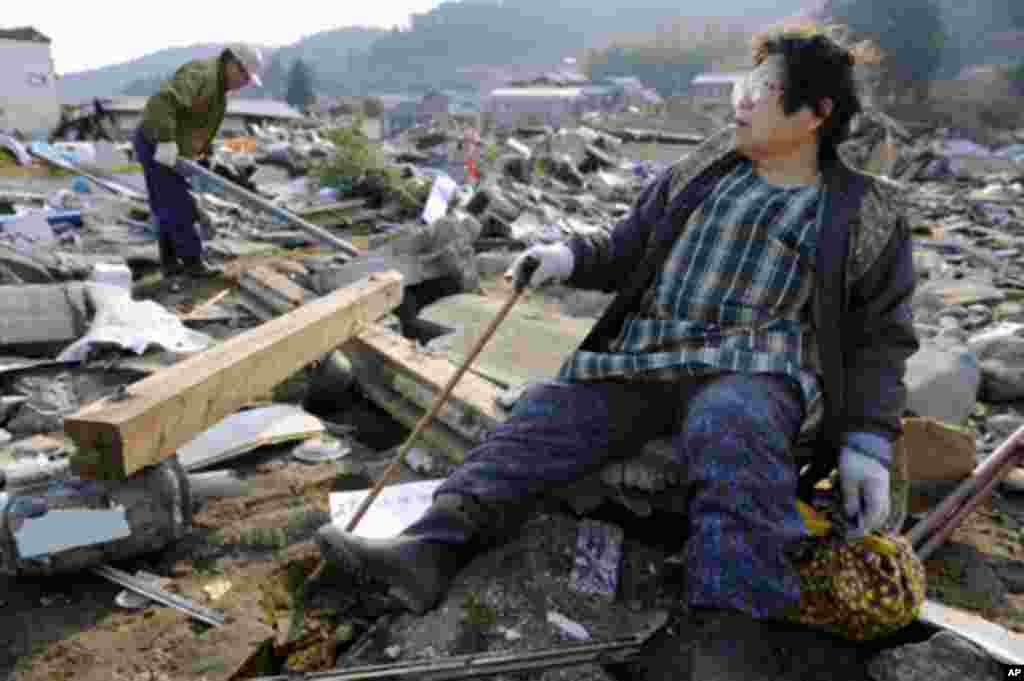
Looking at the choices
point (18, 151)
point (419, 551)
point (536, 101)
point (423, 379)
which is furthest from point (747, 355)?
point (536, 101)

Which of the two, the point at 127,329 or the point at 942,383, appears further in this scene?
the point at 127,329

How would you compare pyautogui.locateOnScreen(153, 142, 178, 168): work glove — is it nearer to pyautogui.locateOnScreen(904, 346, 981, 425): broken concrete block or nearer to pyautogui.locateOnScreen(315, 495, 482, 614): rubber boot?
pyautogui.locateOnScreen(315, 495, 482, 614): rubber boot

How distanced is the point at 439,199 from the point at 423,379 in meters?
6.25

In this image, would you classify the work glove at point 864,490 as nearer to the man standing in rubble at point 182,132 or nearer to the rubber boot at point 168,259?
the man standing in rubble at point 182,132

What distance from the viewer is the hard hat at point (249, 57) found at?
6.00m

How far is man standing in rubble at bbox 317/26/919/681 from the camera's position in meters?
2.09

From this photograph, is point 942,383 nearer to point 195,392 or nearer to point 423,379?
point 423,379

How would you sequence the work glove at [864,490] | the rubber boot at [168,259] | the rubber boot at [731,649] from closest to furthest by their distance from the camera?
the rubber boot at [731,649], the work glove at [864,490], the rubber boot at [168,259]

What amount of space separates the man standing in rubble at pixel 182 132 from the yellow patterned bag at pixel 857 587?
5475mm

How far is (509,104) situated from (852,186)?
58.2 meters

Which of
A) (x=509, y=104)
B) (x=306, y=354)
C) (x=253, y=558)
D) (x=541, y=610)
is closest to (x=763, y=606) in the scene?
(x=541, y=610)

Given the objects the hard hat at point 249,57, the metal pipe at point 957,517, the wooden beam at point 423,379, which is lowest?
the metal pipe at point 957,517

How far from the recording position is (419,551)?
2.22 m

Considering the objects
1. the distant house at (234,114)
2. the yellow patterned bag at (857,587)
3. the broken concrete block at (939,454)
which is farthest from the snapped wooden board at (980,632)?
the distant house at (234,114)
